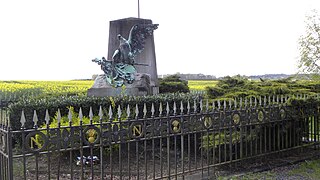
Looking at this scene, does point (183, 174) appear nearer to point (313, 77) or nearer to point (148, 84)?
Answer: point (148, 84)

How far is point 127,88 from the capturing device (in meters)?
9.96

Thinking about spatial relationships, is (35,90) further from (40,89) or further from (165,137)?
(165,137)

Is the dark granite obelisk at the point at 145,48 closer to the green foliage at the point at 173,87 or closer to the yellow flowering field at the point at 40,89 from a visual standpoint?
the green foliage at the point at 173,87

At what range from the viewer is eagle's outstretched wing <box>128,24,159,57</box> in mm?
10648

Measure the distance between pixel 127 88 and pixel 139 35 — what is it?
77.1 inches

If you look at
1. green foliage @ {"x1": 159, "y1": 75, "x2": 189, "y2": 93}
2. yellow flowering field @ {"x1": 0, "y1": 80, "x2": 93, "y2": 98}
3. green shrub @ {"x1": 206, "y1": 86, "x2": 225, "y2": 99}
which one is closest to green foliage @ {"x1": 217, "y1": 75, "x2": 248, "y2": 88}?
green shrub @ {"x1": 206, "y1": 86, "x2": 225, "y2": 99}

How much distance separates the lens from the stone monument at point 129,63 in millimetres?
10122

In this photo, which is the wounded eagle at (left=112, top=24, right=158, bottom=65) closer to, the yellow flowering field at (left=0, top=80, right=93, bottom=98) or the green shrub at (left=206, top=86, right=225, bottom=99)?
the yellow flowering field at (left=0, top=80, right=93, bottom=98)

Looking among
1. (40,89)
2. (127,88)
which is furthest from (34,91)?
(127,88)

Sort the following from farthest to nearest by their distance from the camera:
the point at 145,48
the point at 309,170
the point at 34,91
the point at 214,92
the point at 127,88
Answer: the point at 34,91
the point at 145,48
the point at 127,88
the point at 214,92
the point at 309,170

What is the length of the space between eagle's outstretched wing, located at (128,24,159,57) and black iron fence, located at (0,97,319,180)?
13.1ft

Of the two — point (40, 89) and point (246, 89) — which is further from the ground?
point (246, 89)

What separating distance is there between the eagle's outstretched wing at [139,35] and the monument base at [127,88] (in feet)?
3.04

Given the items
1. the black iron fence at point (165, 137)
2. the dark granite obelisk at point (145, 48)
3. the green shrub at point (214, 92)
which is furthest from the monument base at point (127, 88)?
the green shrub at point (214, 92)
